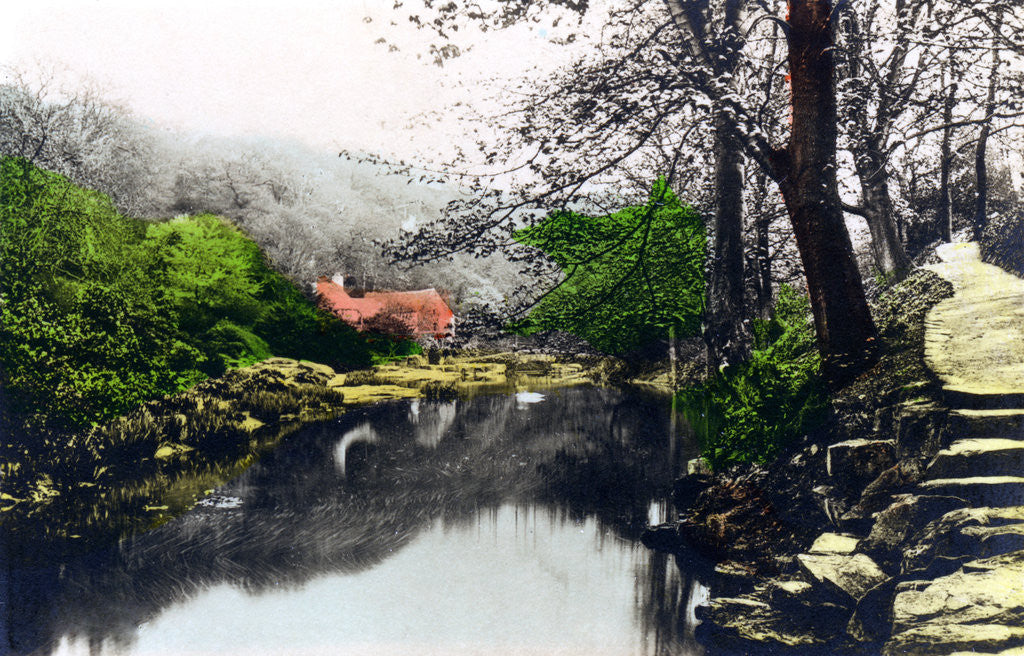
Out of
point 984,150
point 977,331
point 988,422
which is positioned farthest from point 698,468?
point 984,150

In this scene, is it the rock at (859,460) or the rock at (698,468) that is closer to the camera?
the rock at (859,460)

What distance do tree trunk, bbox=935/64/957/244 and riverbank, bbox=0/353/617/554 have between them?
4.97 ft

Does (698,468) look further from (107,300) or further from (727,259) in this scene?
(107,300)

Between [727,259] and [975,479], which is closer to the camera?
[975,479]

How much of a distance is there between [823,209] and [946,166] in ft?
1.77

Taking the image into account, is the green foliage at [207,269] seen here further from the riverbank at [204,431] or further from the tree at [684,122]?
the tree at [684,122]

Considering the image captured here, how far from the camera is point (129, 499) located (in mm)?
2324

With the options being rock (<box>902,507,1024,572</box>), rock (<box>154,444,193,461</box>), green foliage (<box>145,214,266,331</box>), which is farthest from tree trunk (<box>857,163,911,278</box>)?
rock (<box>154,444,193,461</box>)

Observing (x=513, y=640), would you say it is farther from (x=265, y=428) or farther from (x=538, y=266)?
(x=538, y=266)

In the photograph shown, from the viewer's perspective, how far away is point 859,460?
2303 mm

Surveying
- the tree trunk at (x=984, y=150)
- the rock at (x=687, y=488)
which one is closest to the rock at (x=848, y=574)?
the rock at (x=687, y=488)

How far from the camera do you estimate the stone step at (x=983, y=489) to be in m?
2.30

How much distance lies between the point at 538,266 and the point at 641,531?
1.21m

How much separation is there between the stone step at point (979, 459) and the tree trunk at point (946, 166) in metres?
0.85
